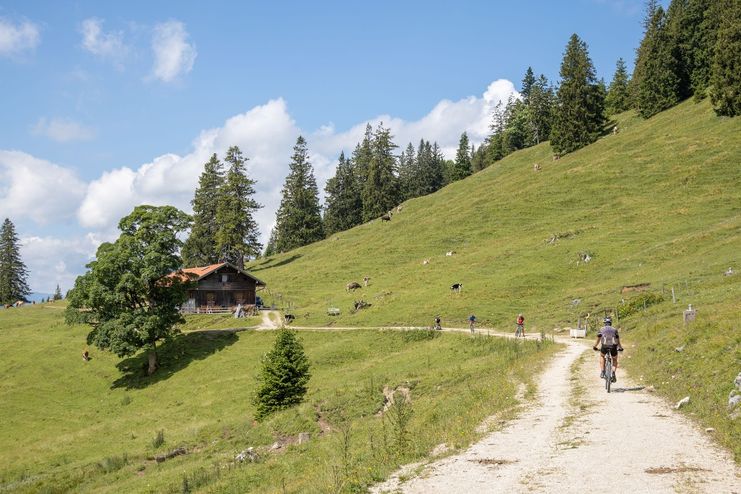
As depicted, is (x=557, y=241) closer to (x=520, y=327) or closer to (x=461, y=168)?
(x=520, y=327)

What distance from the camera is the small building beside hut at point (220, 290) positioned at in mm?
72250

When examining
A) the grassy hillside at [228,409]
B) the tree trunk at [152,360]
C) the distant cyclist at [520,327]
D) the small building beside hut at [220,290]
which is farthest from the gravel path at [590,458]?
the small building beside hut at [220,290]

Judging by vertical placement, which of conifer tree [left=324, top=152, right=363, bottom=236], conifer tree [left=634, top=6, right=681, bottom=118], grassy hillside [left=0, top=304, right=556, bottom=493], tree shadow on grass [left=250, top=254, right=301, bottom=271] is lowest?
→ grassy hillside [left=0, top=304, right=556, bottom=493]

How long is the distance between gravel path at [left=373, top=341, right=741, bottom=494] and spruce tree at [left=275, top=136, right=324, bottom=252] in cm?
10243

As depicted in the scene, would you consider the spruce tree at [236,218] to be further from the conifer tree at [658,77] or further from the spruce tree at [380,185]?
the conifer tree at [658,77]

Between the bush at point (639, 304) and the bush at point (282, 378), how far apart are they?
23000 mm

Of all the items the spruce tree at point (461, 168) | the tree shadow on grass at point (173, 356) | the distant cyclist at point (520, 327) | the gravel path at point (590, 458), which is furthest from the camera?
the spruce tree at point (461, 168)

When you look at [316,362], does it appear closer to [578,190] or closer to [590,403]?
[590,403]

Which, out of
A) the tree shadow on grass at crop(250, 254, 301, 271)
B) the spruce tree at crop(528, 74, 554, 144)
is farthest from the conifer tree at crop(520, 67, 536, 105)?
the tree shadow on grass at crop(250, 254, 301, 271)

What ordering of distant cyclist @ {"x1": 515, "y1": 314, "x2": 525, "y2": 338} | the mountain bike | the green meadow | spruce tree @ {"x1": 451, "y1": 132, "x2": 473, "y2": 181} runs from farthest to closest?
spruce tree @ {"x1": 451, "y1": 132, "x2": 473, "y2": 181}
distant cyclist @ {"x1": 515, "y1": 314, "x2": 525, "y2": 338}
the green meadow
the mountain bike

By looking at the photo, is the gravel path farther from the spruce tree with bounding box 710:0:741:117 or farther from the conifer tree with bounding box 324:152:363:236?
the conifer tree with bounding box 324:152:363:236

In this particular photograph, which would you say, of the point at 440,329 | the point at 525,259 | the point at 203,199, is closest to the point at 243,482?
the point at 440,329

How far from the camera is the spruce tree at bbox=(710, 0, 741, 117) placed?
80.6m

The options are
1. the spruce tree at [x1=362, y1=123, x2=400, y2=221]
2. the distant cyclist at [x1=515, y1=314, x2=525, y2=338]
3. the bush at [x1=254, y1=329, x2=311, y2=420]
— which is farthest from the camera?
the spruce tree at [x1=362, y1=123, x2=400, y2=221]
